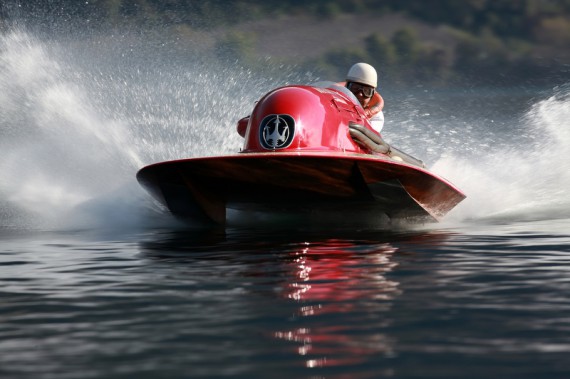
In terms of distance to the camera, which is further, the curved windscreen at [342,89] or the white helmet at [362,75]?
the white helmet at [362,75]

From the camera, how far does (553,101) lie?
53.9ft

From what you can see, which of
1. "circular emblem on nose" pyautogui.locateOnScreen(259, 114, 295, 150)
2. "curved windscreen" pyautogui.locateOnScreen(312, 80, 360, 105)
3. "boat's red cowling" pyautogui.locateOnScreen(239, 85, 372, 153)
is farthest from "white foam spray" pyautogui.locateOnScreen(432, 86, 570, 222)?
"circular emblem on nose" pyautogui.locateOnScreen(259, 114, 295, 150)

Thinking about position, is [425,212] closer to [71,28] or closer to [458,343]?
[458,343]

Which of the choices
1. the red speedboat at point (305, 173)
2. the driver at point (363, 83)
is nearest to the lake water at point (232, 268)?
the red speedboat at point (305, 173)

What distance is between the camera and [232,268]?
670 cm

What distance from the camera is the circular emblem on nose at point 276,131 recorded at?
30.6 ft

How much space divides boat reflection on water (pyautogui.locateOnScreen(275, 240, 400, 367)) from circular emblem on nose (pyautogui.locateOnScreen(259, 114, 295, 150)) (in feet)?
5.76

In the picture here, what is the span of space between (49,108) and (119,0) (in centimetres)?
5696

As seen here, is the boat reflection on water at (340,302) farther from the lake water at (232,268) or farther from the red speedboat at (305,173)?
the red speedboat at (305,173)

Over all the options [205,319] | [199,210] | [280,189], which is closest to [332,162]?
[280,189]

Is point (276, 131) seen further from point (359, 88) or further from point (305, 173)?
point (359, 88)

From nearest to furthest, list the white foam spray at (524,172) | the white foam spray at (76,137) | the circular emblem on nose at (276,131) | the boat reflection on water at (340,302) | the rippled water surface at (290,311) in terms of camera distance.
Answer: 1. the rippled water surface at (290,311)
2. the boat reflection on water at (340,302)
3. the circular emblem on nose at (276,131)
4. the white foam spray at (76,137)
5. the white foam spray at (524,172)

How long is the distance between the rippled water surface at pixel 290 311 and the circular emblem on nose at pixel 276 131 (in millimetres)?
1320

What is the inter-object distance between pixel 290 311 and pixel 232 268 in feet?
6.00
